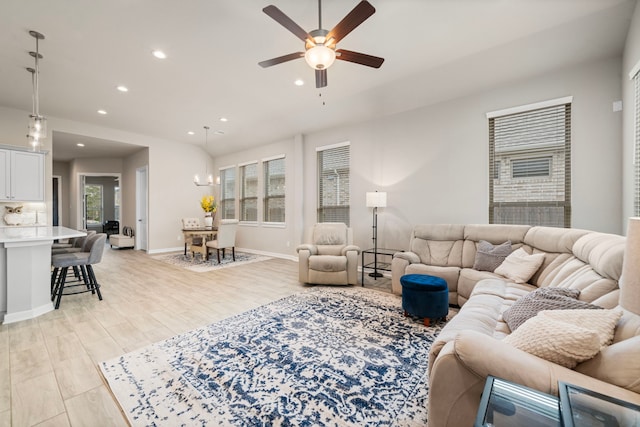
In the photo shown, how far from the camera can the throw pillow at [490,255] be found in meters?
3.07

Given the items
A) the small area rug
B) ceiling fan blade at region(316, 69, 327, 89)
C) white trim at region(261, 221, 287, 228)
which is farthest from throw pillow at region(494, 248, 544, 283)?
the small area rug

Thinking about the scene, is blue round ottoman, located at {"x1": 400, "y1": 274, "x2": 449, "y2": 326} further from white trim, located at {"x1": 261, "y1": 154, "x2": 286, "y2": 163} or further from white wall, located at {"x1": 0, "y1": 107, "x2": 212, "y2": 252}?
white wall, located at {"x1": 0, "y1": 107, "x2": 212, "y2": 252}

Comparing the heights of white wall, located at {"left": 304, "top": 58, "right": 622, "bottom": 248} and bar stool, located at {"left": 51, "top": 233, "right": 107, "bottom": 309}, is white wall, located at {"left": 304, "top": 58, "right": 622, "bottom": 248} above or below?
above

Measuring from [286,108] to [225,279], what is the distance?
3342 mm

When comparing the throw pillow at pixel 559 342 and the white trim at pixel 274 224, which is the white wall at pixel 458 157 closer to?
the white trim at pixel 274 224

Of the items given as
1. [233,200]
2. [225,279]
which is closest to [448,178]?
[225,279]

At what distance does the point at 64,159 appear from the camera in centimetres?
870

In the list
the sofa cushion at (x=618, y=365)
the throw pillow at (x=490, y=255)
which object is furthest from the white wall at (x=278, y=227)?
the sofa cushion at (x=618, y=365)

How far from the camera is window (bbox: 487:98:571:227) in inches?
128

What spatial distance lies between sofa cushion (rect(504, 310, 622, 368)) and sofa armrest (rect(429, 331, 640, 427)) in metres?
0.07

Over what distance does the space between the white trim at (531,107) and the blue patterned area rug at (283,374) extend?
10.1ft

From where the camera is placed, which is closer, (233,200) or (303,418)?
(303,418)

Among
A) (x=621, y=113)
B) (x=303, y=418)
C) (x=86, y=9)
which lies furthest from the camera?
(x=621, y=113)

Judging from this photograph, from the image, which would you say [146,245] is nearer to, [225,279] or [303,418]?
[225,279]
